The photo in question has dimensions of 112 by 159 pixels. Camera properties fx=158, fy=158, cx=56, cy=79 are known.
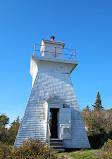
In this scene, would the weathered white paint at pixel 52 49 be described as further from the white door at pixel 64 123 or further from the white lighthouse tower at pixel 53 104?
the white door at pixel 64 123

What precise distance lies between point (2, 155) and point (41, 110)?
231 inches

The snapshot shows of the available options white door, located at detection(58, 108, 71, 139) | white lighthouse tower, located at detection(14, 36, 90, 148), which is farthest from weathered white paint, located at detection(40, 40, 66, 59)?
white door, located at detection(58, 108, 71, 139)

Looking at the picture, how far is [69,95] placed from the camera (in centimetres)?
1319

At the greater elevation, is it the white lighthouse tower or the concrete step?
the white lighthouse tower

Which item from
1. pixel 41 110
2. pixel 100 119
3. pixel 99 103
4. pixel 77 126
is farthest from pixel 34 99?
pixel 99 103

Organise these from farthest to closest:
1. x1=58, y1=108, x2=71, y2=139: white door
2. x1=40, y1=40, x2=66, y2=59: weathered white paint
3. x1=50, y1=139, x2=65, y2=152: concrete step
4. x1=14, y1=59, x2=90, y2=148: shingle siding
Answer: x1=40, y1=40, x2=66, y2=59: weathered white paint
x1=58, y1=108, x2=71, y2=139: white door
x1=14, y1=59, x2=90, y2=148: shingle siding
x1=50, y1=139, x2=65, y2=152: concrete step

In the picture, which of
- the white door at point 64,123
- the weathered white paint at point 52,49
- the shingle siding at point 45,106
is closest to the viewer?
the shingle siding at point 45,106

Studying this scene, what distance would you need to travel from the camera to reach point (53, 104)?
476 inches

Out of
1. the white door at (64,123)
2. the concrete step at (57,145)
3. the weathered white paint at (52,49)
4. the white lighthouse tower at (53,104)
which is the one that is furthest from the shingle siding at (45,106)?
the weathered white paint at (52,49)

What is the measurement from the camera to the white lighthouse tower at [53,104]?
11.4 metres

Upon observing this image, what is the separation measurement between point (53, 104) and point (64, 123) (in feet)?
5.35

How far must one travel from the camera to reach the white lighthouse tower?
1138cm

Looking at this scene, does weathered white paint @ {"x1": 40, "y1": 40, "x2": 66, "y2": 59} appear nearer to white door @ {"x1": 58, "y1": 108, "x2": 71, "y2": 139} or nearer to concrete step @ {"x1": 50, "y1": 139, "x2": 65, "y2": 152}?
white door @ {"x1": 58, "y1": 108, "x2": 71, "y2": 139}

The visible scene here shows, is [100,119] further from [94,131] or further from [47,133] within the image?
[47,133]
